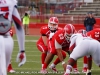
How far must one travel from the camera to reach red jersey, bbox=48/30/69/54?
8766 millimetres

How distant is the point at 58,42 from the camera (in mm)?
8820

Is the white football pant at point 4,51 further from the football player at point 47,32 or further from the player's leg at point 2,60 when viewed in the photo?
the football player at point 47,32

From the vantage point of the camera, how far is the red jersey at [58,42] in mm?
8766

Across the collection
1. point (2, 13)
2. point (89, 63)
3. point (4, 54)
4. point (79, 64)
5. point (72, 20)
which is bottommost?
point (72, 20)

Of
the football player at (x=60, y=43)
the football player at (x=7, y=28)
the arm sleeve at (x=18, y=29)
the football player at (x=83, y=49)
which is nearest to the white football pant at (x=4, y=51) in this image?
the football player at (x=7, y=28)

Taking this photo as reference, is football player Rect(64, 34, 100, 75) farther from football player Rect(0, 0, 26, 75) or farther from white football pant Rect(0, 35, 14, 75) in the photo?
white football pant Rect(0, 35, 14, 75)

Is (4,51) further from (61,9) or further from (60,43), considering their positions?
(61,9)

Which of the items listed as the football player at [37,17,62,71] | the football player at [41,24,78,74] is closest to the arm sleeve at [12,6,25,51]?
the football player at [41,24,78,74]

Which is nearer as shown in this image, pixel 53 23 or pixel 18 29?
pixel 18 29

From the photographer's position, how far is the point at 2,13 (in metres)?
5.76

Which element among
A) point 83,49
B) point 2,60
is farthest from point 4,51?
point 83,49

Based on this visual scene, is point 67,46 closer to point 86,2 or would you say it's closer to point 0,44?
point 0,44

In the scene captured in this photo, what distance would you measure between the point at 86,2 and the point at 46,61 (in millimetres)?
24740

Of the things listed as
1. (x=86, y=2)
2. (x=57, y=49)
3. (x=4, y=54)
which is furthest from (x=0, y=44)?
(x=86, y=2)
